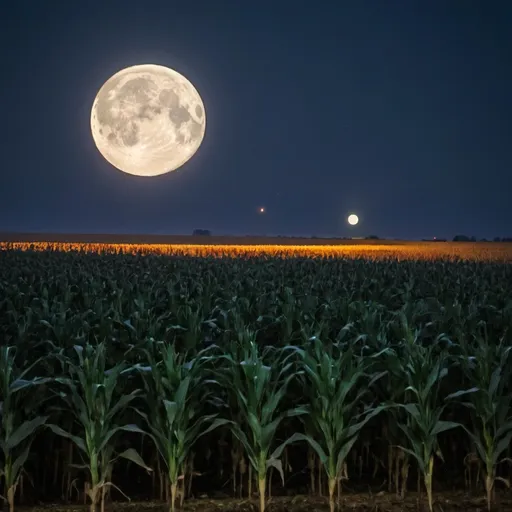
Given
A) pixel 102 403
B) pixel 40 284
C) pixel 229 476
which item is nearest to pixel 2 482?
pixel 102 403

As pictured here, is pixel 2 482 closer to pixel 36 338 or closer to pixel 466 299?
pixel 36 338

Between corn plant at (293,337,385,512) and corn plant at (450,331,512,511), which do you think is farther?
corn plant at (450,331,512,511)

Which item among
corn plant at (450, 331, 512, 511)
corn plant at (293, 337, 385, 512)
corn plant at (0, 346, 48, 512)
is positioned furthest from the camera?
corn plant at (450, 331, 512, 511)

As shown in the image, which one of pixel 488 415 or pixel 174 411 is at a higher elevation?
pixel 174 411

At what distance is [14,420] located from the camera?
6.06 m

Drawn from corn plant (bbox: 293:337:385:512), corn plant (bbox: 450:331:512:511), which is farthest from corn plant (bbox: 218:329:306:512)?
corn plant (bbox: 450:331:512:511)

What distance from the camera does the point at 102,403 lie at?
5.54 meters

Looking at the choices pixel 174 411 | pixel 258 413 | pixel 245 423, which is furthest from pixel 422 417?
pixel 174 411

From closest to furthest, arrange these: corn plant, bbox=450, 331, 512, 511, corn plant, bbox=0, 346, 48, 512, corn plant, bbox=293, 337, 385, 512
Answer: corn plant, bbox=0, 346, 48, 512, corn plant, bbox=293, 337, 385, 512, corn plant, bbox=450, 331, 512, 511

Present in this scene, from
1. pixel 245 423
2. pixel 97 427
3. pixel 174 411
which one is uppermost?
pixel 174 411

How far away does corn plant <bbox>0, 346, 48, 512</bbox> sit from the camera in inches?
210

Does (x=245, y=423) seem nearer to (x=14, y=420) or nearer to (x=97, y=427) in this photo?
(x=97, y=427)

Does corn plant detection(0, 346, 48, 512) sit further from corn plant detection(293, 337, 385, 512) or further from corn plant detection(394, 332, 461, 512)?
corn plant detection(394, 332, 461, 512)

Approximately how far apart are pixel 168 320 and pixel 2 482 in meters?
5.25
